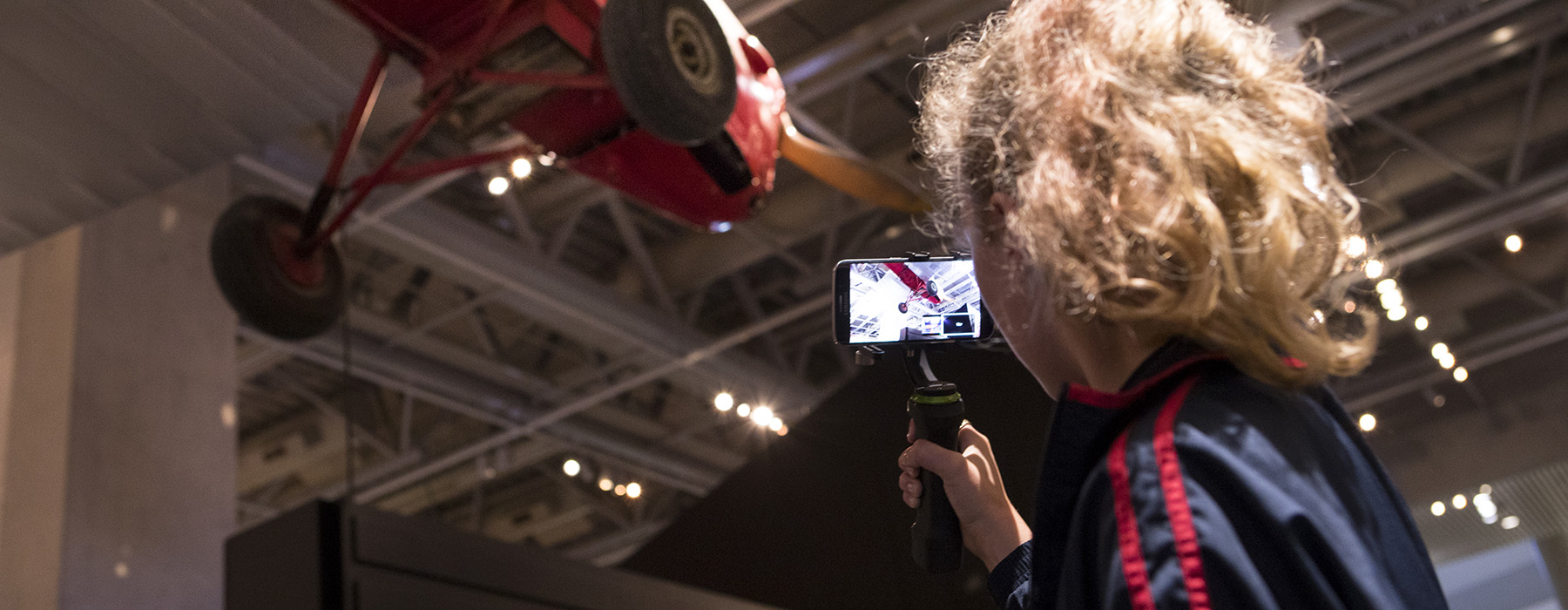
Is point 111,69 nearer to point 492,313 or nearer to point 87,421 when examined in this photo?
point 87,421

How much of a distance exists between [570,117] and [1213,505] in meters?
3.19

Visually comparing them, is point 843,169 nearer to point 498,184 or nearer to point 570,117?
point 570,117

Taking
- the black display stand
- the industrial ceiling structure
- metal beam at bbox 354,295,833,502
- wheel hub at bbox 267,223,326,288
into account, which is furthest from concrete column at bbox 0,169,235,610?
metal beam at bbox 354,295,833,502

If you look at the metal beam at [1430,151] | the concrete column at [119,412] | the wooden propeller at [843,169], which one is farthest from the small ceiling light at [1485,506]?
the concrete column at [119,412]

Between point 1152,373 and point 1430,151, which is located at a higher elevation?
point 1430,151

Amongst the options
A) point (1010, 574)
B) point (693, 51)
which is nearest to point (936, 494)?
point (1010, 574)

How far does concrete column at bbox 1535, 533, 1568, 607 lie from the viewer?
640 cm

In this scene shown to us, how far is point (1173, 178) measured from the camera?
703 millimetres

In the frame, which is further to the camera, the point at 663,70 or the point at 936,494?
the point at 663,70

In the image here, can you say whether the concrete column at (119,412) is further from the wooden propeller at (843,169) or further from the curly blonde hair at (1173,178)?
the curly blonde hair at (1173,178)

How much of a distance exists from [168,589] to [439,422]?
587cm

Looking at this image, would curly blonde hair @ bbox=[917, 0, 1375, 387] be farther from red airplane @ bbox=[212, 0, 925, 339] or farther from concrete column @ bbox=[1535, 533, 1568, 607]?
concrete column @ bbox=[1535, 533, 1568, 607]

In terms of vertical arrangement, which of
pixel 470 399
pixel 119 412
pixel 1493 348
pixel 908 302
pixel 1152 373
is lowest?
pixel 1152 373

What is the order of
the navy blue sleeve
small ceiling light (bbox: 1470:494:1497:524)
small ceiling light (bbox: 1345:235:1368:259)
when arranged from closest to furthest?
small ceiling light (bbox: 1345:235:1368:259)
the navy blue sleeve
small ceiling light (bbox: 1470:494:1497:524)
